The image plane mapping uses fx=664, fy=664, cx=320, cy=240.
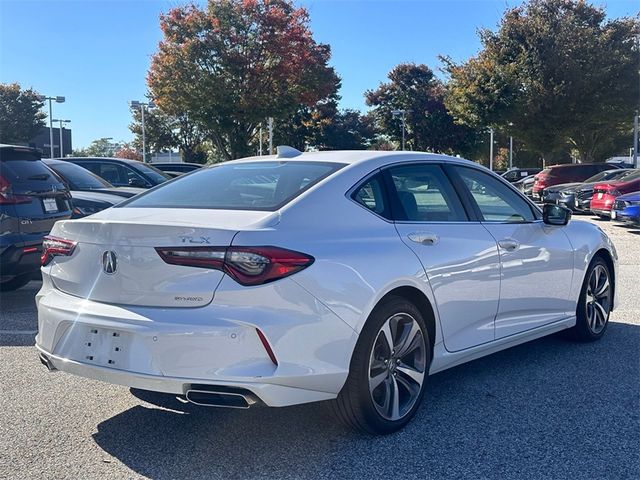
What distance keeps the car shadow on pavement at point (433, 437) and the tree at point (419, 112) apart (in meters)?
49.7

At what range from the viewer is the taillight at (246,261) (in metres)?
3.15

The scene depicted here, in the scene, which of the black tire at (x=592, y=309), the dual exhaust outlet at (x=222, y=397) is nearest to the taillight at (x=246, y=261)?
the dual exhaust outlet at (x=222, y=397)

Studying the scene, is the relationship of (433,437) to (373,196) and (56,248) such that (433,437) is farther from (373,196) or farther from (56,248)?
(56,248)

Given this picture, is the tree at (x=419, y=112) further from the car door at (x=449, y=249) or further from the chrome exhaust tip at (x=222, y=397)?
the chrome exhaust tip at (x=222, y=397)

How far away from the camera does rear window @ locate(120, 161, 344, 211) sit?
374cm

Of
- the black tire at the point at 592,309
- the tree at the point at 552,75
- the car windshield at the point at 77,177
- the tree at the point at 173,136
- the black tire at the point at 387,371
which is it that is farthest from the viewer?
the tree at the point at 173,136

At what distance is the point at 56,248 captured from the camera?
378cm

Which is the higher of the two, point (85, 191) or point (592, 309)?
point (85, 191)

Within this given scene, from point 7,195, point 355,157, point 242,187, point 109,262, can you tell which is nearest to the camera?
point 109,262

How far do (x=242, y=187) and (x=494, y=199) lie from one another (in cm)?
196

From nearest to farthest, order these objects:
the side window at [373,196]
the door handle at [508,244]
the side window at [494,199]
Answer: the side window at [373,196] < the door handle at [508,244] < the side window at [494,199]

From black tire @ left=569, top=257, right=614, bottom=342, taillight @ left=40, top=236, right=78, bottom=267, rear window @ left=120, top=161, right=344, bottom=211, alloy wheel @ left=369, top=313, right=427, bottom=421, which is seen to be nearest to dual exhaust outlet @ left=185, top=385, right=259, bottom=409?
alloy wheel @ left=369, top=313, right=427, bottom=421

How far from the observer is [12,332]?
6.13 metres

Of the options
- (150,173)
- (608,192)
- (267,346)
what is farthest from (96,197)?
(608,192)
